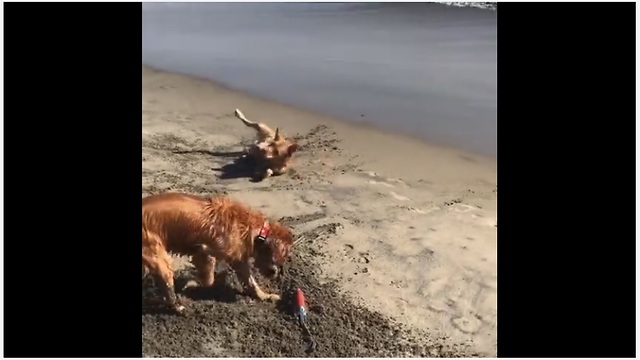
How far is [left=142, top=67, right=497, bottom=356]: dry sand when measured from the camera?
19.7 ft

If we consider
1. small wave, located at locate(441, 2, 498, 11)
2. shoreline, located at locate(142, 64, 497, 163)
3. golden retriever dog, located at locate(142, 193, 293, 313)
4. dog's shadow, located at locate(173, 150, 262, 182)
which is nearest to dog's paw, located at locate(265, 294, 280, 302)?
golden retriever dog, located at locate(142, 193, 293, 313)

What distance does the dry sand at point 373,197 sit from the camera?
6.01 metres

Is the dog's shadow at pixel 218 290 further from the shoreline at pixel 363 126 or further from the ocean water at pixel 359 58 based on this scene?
the ocean water at pixel 359 58

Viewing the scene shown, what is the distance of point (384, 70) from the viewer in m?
11.9

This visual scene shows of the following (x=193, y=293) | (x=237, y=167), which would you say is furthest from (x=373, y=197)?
(x=193, y=293)

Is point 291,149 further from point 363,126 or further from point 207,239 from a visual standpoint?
point 207,239

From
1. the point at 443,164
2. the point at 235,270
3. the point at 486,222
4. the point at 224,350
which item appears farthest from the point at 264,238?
the point at 443,164

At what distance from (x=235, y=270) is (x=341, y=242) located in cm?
138

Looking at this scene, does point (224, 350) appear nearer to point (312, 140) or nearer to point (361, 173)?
point (361, 173)

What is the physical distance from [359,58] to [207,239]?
7875mm

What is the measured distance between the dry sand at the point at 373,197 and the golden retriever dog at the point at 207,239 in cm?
76

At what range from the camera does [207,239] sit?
5.63 meters

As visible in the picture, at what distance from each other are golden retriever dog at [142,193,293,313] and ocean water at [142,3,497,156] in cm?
418

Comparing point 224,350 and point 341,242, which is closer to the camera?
point 224,350
